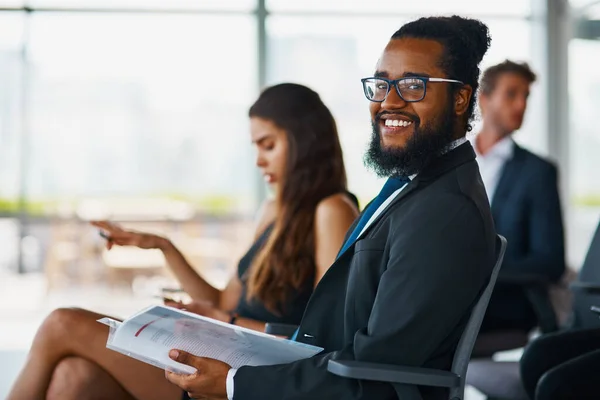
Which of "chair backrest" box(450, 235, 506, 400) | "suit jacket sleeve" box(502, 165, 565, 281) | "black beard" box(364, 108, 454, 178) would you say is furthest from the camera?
"suit jacket sleeve" box(502, 165, 565, 281)

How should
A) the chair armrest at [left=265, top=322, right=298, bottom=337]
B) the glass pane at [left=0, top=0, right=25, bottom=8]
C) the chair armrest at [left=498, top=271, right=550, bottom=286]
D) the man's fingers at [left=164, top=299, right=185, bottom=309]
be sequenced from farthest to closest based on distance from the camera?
1. the glass pane at [left=0, top=0, right=25, bottom=8]
2. the chair armrest at [left=498, top=271, right=550, bottom=286]
3. the man's fingers at [left=164, top=299, right=185, bottom=309]
4. the chair armrest at [left=265, top=322, right=298, bottom=337]

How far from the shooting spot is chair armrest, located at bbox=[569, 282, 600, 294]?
2475 millimetres

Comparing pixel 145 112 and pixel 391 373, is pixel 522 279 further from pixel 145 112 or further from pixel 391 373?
pixel 145 112

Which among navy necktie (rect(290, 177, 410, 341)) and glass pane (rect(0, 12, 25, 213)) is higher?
glass pane (rect(0, 12, 25, 213))

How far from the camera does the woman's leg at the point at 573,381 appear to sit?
6.59 ft

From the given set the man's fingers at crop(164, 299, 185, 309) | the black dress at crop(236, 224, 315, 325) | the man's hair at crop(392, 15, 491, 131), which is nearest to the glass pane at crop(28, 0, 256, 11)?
the black dress at crop(236, 224, 315, 325)

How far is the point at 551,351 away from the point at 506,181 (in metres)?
0.95

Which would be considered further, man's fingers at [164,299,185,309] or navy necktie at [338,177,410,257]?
man's fingers at [164,299,185,309]

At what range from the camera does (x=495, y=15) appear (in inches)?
247

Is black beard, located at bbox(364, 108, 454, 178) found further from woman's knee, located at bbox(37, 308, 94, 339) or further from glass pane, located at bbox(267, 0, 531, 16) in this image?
glass pane, located at bbox(267, 0, 531, 16)

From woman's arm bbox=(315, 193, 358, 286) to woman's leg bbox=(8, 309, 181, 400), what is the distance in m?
0.54

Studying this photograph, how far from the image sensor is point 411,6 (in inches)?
247

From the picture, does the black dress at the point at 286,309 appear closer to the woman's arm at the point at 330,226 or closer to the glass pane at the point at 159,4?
the woman's arm at the point at 330,226

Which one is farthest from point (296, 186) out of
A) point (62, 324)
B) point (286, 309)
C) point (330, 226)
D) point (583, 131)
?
point (583, 131)
